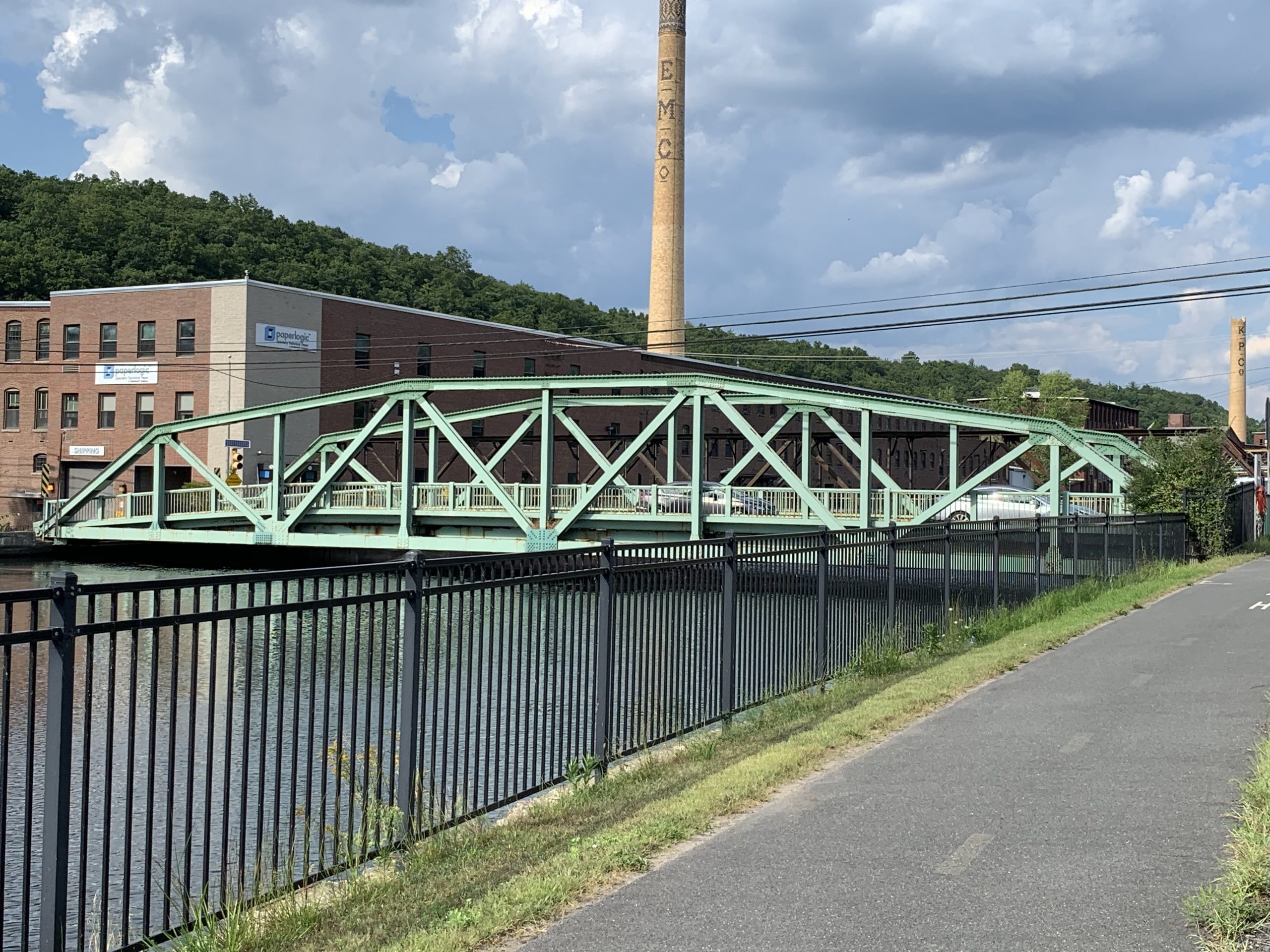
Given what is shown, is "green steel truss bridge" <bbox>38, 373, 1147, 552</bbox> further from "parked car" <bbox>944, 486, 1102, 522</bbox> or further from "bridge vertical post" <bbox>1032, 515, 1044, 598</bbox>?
"bridge vertical post" <bbox>1032, 515, 1044, 598</bbox>

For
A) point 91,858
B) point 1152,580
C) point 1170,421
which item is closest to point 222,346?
point 1152,580

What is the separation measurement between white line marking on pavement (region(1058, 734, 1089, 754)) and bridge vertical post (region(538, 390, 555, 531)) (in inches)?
1355

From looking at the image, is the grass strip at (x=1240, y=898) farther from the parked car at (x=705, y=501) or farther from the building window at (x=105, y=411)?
the building window at (x=105, y=411)

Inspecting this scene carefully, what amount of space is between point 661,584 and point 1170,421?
111m

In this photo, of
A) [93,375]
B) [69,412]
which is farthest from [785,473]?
[69,412]

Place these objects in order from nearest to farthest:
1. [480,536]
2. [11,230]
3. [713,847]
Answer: [713,847]
[480,536]
[11,230]

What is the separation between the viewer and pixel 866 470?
39469 mm

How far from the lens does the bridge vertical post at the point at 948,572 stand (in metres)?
15.5

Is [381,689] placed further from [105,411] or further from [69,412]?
[69,412]

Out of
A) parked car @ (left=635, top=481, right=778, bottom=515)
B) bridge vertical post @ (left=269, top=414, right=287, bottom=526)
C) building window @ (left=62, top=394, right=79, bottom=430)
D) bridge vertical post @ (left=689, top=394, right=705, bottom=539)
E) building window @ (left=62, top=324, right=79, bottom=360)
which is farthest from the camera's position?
building window @ (left=62, top=324, right=79, bottom=360)

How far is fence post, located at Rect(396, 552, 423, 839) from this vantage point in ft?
21.7

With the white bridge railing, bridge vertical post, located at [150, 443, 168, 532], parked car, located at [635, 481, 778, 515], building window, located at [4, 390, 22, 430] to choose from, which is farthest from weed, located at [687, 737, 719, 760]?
building window, located at [4, 390, 22, 430]

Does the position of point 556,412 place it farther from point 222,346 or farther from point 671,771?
point 671,771

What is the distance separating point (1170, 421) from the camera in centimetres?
10925
